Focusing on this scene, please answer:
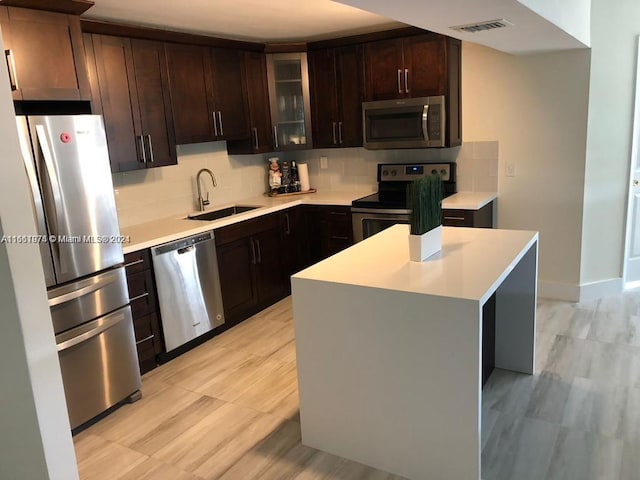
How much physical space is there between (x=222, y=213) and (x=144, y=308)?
1.38m

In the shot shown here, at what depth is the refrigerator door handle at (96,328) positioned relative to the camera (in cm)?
264

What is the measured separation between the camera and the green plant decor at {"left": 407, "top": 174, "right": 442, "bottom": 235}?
230 cm

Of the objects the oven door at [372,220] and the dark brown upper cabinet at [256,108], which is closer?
the oven door at [372,220]

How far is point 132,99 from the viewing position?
350 cm

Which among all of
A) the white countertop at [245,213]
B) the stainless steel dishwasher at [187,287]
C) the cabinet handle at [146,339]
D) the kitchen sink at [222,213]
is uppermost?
the white countertop at [245,213]

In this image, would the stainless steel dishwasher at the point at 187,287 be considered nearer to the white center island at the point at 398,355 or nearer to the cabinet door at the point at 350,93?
the white center island at the point at 398,355

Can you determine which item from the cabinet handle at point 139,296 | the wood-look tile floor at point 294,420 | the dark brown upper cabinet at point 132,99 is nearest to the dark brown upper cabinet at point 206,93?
the dark brown upper cabinet at point 132,99

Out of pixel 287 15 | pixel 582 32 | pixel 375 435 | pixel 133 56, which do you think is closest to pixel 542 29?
pixel 582 32

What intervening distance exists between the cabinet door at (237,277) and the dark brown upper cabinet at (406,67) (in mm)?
1744

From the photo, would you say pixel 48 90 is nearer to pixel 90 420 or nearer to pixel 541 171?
pixel 90 420

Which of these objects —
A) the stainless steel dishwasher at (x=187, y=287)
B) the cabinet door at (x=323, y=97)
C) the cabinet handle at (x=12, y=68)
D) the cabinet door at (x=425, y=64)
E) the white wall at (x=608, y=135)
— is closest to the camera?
the cabinet handle at (x=12, y=68)

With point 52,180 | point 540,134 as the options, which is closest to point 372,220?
point 540,134

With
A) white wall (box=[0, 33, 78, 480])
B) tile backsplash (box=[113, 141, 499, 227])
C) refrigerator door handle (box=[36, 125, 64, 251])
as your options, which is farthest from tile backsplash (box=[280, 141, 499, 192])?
white wall (box=[0, 33, 78, 480])

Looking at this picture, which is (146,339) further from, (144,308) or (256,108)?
(256,108)
